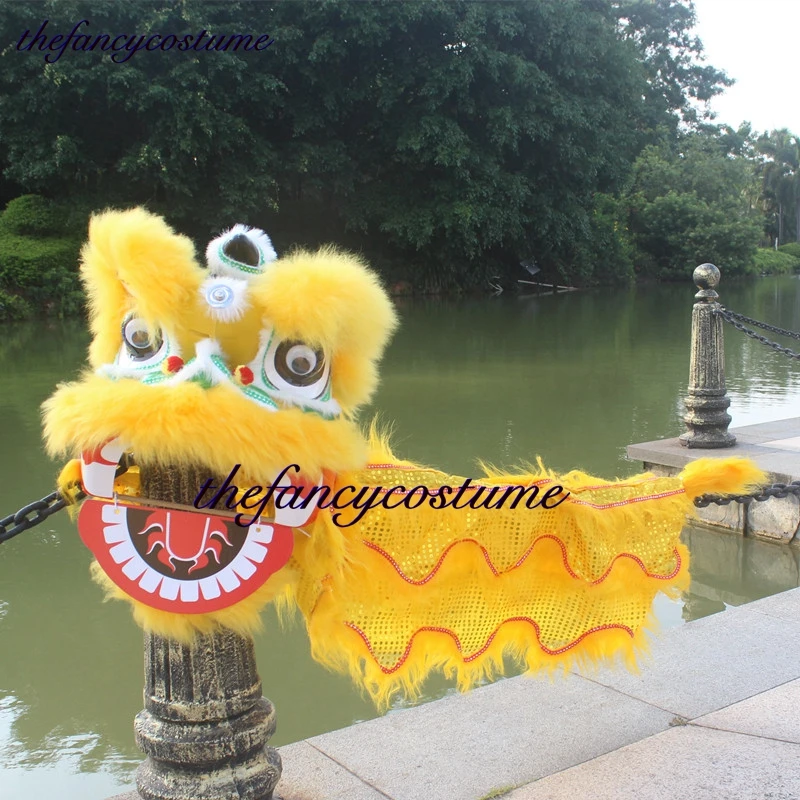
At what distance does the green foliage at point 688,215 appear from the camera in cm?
3472

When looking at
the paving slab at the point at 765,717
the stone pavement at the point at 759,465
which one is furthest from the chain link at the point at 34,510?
the stone pavement at the point at 759,465

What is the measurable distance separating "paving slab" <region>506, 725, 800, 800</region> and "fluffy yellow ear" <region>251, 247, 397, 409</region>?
3.82 ft

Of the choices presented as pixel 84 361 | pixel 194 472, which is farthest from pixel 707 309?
pixel 84 361

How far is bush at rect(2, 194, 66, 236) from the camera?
845 inches

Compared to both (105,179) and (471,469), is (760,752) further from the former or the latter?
(105,179)

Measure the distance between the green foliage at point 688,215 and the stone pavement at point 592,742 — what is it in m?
33.7

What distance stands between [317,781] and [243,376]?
1145mm

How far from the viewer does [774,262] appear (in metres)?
46.8

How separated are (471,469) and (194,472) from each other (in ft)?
16.4

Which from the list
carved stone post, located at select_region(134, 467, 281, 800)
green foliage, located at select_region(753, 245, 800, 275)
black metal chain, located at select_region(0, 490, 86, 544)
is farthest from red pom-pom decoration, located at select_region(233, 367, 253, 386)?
green foliage, located at select_region(753, 245, 800, 275)

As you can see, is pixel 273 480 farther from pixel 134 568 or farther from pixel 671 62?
pixel 671 62

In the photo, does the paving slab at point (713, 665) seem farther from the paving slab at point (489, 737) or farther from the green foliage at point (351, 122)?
the green foliage at point (351, 122)

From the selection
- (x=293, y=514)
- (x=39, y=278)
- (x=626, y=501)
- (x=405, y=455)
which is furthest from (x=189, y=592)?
(x=39, y=278)

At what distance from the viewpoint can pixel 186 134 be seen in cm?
2017
